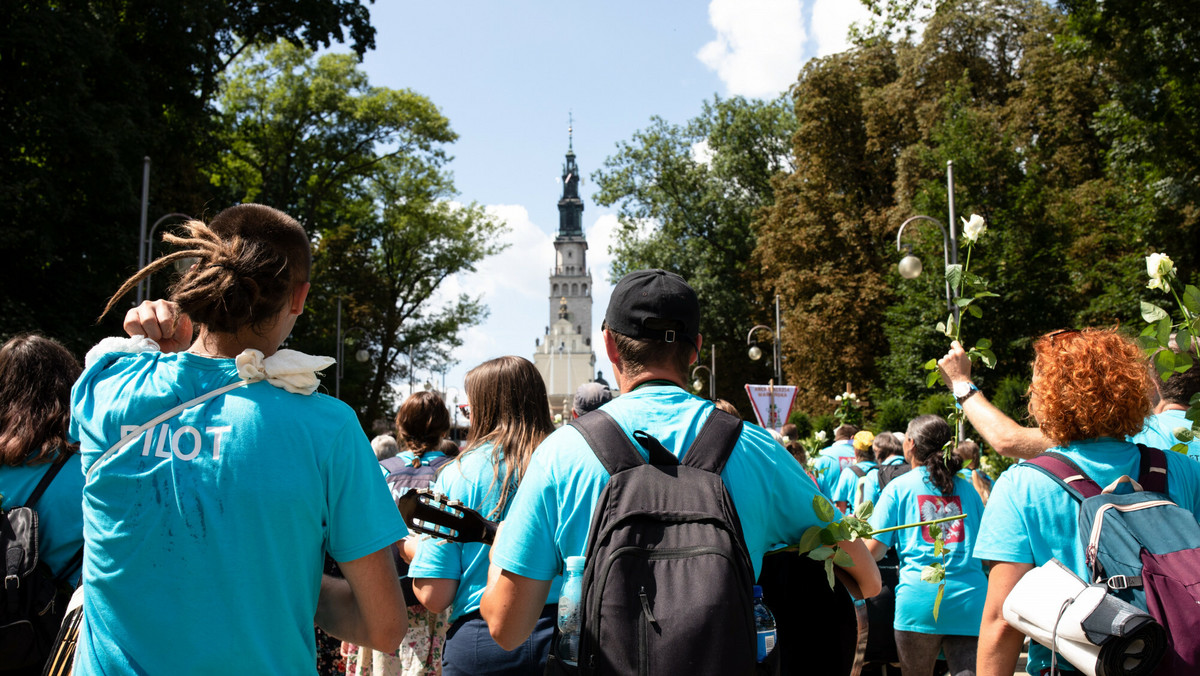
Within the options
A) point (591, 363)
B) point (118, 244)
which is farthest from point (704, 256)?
point (591, 363)

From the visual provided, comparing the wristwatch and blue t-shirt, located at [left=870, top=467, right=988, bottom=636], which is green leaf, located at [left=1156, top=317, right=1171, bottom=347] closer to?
the wristwatch

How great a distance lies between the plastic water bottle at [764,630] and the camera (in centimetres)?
207

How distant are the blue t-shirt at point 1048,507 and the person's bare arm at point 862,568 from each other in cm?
64

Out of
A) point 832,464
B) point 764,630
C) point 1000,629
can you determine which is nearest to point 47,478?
point 764,630

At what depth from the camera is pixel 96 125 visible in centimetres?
1809

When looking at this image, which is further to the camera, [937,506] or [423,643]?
[937,506]

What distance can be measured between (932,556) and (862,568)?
3.33 m

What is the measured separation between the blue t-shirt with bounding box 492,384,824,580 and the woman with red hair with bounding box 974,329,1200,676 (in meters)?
0.82

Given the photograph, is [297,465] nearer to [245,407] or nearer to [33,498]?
[245,407]

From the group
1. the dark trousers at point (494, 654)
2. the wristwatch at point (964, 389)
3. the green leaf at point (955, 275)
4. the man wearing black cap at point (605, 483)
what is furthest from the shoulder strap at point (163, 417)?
the wristwatch at point (964, 389)

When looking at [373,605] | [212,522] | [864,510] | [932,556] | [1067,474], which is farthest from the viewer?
[932,556]

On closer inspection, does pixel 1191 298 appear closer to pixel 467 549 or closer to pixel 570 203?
pixel 467 549

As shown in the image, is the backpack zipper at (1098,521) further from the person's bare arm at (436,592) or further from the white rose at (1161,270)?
the person's bare arm at (436,592)

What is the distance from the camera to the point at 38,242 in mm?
18406
